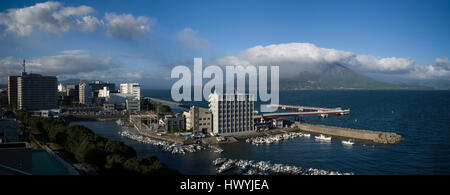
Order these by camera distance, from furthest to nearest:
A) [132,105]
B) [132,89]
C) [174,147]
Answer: [132,89], [132,105], [174,147]

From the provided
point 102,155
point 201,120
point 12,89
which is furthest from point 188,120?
point 12,89

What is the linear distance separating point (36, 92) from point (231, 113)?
22170mm

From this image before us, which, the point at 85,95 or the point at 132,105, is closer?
the point at 132,105

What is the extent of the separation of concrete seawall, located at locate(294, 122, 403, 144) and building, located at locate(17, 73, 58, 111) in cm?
2398

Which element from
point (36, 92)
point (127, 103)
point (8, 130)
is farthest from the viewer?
point (127, 103)

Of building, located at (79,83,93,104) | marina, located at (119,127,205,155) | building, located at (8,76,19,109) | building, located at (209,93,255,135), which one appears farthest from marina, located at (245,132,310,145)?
building, located at (79,83,93,104)

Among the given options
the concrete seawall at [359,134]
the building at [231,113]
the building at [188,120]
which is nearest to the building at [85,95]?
the building at [188,120]

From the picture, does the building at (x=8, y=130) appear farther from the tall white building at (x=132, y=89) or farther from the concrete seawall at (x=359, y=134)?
the tall white building at (x=132, y=89)

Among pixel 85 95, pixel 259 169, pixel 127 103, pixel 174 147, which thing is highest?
pixel 85 95

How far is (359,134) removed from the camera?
15.9 m

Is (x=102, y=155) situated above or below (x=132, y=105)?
below

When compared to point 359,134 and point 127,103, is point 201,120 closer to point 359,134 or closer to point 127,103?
point 359,134

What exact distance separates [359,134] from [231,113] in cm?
684

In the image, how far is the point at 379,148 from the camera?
13.4m
